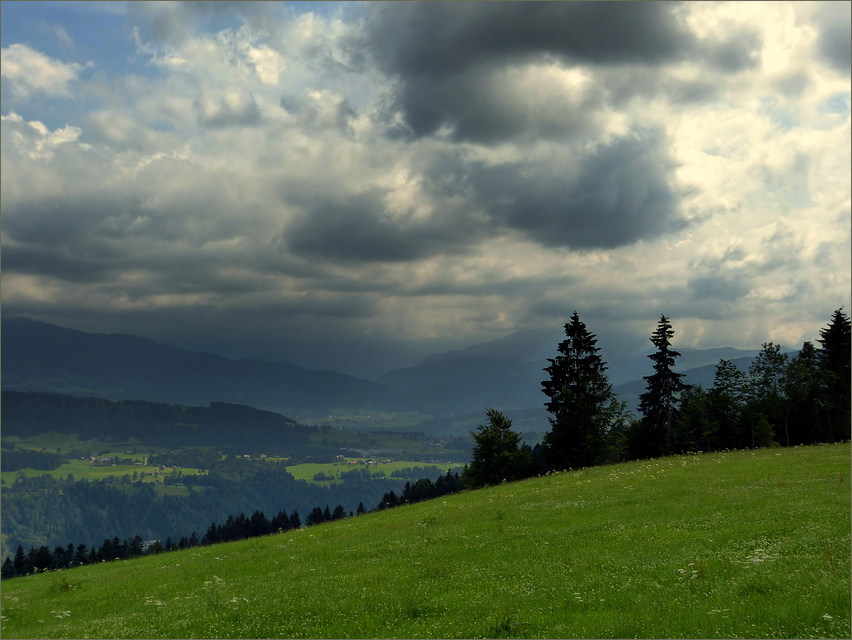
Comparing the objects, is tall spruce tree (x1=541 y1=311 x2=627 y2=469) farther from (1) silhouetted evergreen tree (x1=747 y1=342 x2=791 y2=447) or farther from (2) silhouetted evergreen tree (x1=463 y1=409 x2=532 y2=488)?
(1) silhouetted evergreen tree (x1=747 y1=342 x2=791 y2=447)

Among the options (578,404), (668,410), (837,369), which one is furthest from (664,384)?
(837,369)

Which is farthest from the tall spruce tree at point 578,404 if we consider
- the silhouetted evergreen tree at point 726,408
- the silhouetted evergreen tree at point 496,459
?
the silhouetted evergreen tree at point 726,408

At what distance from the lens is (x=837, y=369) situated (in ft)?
265

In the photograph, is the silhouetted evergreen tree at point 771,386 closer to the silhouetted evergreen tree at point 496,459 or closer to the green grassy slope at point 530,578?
the silhouetted evergreen tree at point 496,459

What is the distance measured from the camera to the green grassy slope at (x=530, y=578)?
40.0 ft

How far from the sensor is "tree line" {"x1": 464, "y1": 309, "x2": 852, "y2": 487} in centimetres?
6212

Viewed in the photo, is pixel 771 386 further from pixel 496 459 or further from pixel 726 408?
pixel 496 459

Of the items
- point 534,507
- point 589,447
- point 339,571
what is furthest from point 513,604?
point 589,447

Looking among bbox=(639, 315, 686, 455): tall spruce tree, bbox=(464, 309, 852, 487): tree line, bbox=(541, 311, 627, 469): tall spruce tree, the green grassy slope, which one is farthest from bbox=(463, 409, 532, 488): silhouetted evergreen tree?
the green grassy slope

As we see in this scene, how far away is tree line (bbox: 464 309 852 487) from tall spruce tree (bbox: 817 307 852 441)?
14 cm

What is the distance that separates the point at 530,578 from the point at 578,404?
161ft

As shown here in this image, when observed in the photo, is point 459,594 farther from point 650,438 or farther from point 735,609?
point 650,438

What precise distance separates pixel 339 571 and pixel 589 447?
4624 centimetres

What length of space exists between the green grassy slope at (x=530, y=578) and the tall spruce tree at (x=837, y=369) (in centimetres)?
5971
